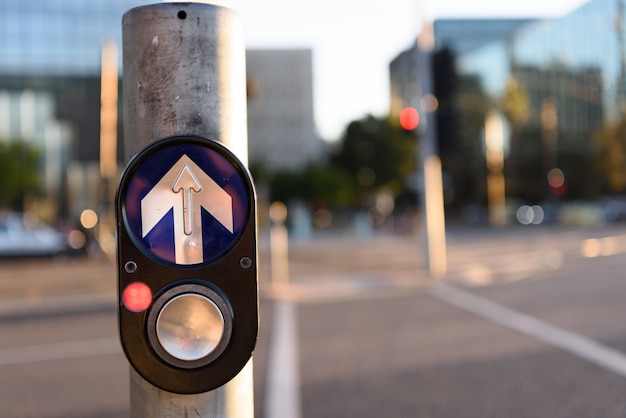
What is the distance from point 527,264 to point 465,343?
440 inches

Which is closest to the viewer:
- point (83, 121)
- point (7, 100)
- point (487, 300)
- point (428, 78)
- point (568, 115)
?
point (487, 300)

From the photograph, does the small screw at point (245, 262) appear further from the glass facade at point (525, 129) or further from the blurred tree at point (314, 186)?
the blurred tree at point (314, 186)

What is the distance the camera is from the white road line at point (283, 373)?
221 inches

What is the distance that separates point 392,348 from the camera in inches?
321

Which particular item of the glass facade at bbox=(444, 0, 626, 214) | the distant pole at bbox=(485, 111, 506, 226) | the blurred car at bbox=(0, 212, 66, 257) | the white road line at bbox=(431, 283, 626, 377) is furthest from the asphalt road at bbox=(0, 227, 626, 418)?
the distant pole at bbox=(485, 111, 506, 226)

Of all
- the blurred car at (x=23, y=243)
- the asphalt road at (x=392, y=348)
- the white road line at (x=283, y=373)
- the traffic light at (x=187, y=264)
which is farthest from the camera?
the blurred car at (x=23, y=243)

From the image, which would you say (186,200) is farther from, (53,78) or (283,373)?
(53,78)

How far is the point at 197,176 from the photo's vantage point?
158 cm

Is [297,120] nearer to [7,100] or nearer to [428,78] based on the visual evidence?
[7,100]

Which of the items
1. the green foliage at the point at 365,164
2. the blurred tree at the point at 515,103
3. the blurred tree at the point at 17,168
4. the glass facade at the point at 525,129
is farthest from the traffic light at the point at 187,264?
the green foliage at the point at 365,164

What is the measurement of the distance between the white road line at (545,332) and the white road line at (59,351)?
15.5ft

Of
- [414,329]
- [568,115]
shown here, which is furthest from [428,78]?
[568,115]

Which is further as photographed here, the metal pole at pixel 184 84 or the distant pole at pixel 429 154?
the distant pole at pixel 429 154

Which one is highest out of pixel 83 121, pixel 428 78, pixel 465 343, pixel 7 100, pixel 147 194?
pixel 7 100
